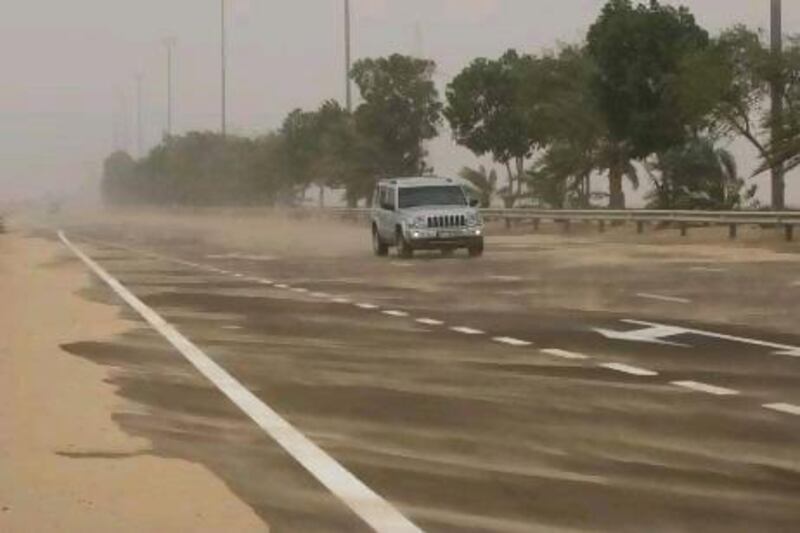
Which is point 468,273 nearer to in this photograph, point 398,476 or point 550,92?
point 398,476

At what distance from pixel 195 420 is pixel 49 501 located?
8.73ft

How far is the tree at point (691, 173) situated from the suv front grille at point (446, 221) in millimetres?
23061

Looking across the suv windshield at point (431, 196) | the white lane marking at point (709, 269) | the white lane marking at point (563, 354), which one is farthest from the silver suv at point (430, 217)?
the white lane marking at point (563, 354)

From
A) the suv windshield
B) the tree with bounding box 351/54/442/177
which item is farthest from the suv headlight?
the tree with bounding box 351/54/442/177

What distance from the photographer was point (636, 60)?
5591 cm

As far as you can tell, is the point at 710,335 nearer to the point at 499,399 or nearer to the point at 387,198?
the point at 499,399

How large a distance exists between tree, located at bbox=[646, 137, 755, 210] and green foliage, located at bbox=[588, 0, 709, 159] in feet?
6.78

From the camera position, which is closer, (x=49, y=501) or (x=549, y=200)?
(x=49, y=501)

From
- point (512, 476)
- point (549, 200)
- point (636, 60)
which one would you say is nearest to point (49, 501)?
point (512, 476)

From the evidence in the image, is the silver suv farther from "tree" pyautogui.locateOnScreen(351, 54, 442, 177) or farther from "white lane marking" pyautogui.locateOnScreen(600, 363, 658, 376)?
"tree" pyautogui.locateOnScreen(351, 54, 442, 177)

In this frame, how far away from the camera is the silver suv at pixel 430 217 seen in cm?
3597

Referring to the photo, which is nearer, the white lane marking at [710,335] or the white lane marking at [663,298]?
the white lane marking at [710,335]

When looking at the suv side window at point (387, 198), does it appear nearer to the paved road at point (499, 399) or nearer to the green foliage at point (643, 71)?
the paved road at point (499, 399)

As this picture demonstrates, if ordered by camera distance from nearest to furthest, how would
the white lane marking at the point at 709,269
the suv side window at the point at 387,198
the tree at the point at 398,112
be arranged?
1. the white lane marking at the point at 709,269
2. the suv side window at the point at 387,198
3. the tree at the point at 398,112
